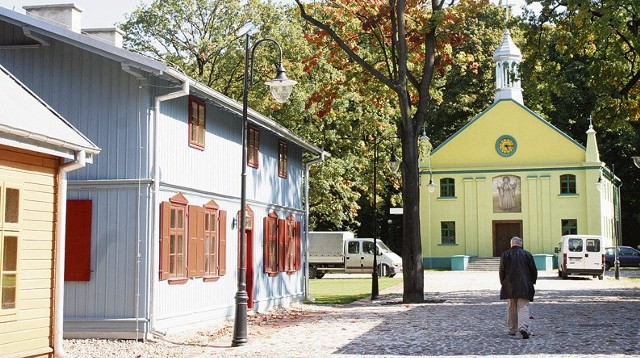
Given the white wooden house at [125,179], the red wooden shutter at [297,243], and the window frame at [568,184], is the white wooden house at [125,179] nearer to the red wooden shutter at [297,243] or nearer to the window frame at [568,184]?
the red wooden shutter at [297,243]

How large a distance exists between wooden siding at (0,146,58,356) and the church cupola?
163ft

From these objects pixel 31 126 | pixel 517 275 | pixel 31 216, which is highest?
pixel 31 126

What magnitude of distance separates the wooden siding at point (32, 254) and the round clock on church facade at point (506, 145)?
4711 centimetres

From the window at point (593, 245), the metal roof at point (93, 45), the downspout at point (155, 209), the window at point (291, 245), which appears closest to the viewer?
the metal roof at point (93, 45)

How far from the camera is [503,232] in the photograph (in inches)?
2212

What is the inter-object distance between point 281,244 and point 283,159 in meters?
2.61

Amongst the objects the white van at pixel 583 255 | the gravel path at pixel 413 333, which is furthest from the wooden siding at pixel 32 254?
the white van at pixel 583 255

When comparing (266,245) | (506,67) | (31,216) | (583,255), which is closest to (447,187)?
(506,67)

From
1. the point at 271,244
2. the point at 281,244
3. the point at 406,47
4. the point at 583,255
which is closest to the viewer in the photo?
the point at 271,244

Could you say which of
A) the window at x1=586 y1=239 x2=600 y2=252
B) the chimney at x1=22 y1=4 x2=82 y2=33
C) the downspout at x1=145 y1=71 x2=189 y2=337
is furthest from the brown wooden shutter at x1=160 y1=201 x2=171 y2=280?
the window at x1=586 y1=239 x2=600 y2=252

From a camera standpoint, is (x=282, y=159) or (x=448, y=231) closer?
(x=282, y=159)

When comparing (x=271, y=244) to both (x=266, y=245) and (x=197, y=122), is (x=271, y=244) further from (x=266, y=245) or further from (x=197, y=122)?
(x=197, y=122)

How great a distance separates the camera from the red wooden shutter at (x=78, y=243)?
638 inches

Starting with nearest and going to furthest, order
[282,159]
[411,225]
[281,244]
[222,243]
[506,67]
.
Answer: [222,243] → [281,244] → [282,159] → [411,225] → [506,67]
